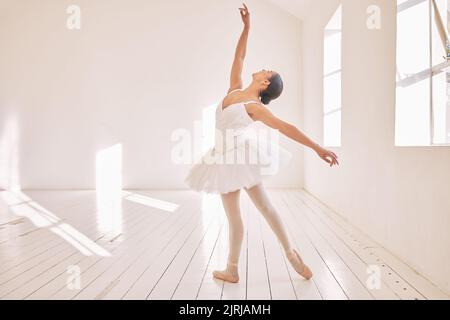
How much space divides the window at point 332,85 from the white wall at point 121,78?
1.56 meters

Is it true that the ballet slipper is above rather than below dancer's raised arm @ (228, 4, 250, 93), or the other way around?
below

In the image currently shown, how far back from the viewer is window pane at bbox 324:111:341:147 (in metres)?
4.91

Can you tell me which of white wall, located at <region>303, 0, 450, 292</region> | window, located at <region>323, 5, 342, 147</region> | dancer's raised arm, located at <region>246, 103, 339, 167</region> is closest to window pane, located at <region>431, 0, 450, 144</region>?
white wall, located at <region>303, 0, 450, 292</region>

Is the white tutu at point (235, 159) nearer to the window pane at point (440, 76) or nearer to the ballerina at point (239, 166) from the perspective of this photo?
the ballerina at point (239, 166)

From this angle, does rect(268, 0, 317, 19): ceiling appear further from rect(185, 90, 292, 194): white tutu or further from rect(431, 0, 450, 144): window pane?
rect(185, 90, 292, 194): white tutu

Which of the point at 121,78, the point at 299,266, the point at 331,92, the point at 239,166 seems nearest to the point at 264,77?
the point at 239,166

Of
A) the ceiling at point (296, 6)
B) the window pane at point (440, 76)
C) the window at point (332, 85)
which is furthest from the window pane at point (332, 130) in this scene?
the window pane at point (440, 76)

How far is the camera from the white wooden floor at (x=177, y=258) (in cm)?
196

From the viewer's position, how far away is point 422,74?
251cm

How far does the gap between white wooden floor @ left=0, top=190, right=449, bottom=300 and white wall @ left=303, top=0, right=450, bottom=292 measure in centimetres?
13

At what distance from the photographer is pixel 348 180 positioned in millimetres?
3793
